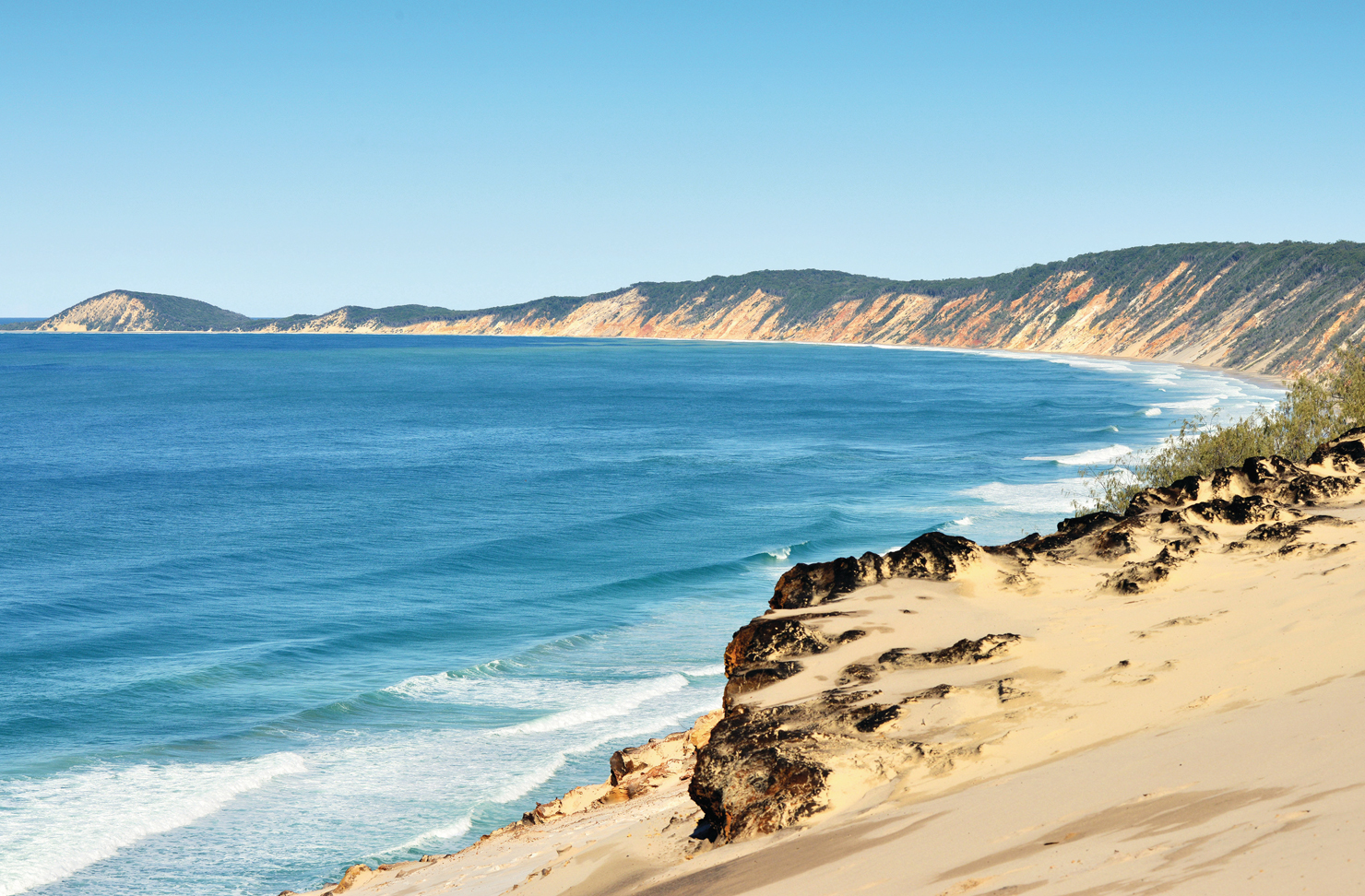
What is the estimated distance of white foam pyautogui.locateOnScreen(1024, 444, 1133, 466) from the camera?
56.3 m

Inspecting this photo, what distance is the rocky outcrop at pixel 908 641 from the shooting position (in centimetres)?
1012

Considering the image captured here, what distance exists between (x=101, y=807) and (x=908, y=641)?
587 inches

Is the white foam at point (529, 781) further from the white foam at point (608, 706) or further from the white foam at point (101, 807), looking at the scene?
the white foam at point (101, 807)

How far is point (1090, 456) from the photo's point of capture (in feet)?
191

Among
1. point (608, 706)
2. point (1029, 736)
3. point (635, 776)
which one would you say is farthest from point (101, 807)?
point (1029, 736)

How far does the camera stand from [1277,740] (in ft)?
28.5

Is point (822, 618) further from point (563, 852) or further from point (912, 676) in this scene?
point (563, 852)

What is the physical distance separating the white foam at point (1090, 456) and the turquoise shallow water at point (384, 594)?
2.49 ft

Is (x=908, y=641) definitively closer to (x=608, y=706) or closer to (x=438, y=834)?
(x=438, y=834)

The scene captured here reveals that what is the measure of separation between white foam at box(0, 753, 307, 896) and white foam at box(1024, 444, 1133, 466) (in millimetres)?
45952

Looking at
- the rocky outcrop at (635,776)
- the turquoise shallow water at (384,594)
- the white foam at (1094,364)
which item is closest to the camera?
the rocky outcrop at (635,776)

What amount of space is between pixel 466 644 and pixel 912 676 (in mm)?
18378

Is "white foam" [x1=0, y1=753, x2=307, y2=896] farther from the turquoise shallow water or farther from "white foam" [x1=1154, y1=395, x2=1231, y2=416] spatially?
"white foam" [x1=1154, y1=395, x2=1231, y2=416]

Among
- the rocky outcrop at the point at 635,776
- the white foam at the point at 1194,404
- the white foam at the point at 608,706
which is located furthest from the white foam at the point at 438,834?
the white foam at the point at 1194,404
